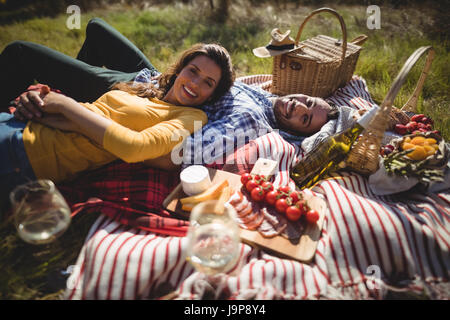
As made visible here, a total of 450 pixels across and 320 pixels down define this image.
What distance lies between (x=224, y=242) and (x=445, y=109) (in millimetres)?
3312

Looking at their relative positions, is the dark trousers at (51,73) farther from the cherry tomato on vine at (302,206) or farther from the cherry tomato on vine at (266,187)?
the cherry tomato on vine at (302,206)

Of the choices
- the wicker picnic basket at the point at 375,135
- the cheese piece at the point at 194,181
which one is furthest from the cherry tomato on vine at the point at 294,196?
the wicker picnic basket at the point at 375,135

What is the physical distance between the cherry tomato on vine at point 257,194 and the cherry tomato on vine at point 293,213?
215 mm

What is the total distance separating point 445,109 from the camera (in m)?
3.07

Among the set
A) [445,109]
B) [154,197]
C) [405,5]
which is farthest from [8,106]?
[405,5]

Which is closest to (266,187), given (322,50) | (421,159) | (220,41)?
(421,159)

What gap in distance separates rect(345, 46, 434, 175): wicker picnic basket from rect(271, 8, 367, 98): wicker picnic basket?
0.89 metres

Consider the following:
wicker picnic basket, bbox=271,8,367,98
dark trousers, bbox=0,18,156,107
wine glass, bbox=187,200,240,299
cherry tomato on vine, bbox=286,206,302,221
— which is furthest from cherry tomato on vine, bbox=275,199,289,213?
dark trousers, bbox=0,18,156,107

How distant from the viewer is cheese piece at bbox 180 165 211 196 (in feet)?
6.17

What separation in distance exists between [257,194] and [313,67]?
183 centimetres

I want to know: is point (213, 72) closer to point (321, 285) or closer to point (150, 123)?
point (150, 123)

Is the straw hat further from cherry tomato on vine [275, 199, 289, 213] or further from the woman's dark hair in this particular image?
cherry tomato on vine [275, 199, 289, 213]

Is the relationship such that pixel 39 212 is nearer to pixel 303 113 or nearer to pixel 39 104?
pixel 39 104

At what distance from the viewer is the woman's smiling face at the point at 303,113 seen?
2582 millimetres
